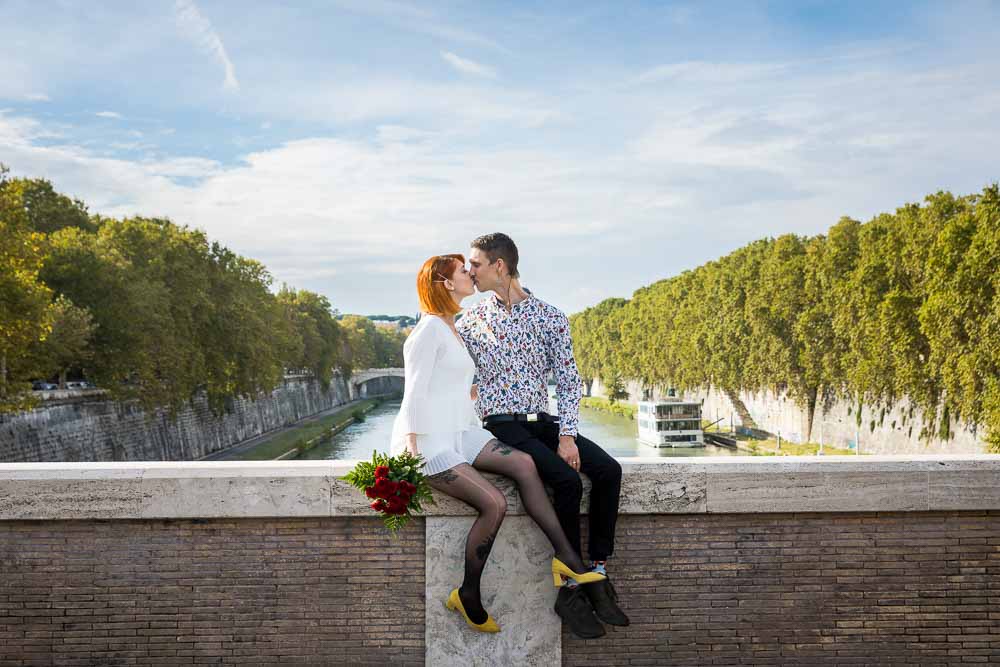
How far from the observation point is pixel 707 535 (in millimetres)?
5262

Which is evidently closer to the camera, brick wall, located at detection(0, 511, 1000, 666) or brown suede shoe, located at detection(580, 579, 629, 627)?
brown suede shoe, located at detection(580, 579, 629, 627)

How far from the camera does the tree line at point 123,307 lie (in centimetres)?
2270

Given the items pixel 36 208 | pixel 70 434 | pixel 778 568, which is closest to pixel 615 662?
pixel 778 568

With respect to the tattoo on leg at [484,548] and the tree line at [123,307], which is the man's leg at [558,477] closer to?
the tattoo on leg at [484,548]

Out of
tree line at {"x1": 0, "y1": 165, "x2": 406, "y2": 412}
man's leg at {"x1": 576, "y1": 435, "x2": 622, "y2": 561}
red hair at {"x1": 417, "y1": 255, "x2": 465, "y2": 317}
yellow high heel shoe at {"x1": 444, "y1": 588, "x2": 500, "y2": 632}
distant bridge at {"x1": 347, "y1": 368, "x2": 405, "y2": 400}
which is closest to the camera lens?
red hair at {"x1": 417, "y1": 255, "x2": 465, "y2": 317}

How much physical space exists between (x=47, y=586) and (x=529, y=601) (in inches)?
104

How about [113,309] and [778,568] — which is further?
[113,309]

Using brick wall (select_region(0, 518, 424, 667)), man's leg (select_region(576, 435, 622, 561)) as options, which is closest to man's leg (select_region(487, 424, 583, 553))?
man's leg (select_region(576, 435, 622, 561))

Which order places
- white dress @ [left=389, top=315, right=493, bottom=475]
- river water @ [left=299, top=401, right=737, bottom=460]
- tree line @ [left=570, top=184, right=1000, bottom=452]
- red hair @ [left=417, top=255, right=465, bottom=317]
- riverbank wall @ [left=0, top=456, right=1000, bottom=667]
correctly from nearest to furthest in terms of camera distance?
white dress @ [left=389, top=315, right=493, bottom=475]
red hair @ [left=417, top=255, right=465, bottom=317]
riverbank wall @ [left=0, top=456, right=1000, bottom=667]
tree line @ [left=570, top=184, right=1000, bottom=452]
river water @ [left=299, top=401, right=737, bottom=460]

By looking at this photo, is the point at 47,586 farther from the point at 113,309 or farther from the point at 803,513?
the point at 113,309

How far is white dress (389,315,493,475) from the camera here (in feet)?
15.4

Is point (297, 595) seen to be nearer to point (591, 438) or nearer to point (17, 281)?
point (17, 281)

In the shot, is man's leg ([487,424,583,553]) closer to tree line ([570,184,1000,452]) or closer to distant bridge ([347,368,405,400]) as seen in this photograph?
tree line ([570,184,1000,452])

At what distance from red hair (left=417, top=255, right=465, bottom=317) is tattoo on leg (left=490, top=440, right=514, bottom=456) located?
2.34ft
